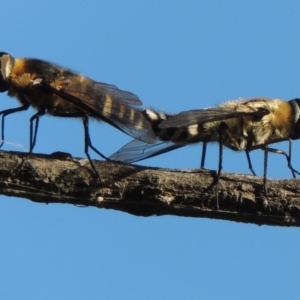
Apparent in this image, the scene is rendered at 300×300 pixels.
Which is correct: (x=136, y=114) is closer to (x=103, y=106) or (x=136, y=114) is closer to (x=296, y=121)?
(x=103, y=106)

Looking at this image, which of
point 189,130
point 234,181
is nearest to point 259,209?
point 234,181

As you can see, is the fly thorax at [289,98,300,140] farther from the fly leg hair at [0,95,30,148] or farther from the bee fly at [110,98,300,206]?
the fly leg hair at [0,95,30,148]

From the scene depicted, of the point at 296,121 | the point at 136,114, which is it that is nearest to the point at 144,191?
the point at 136,114

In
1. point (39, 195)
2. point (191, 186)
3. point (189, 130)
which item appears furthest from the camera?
point (189, 130)

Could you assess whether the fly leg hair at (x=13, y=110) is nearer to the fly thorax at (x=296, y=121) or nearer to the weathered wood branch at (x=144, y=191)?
the weathered wood branch at (x=144, y=191)

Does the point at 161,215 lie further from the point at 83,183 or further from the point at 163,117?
the point at 163,117

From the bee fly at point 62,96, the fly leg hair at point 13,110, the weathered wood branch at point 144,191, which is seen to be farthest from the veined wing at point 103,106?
the weathered wood branch at point 144,191
